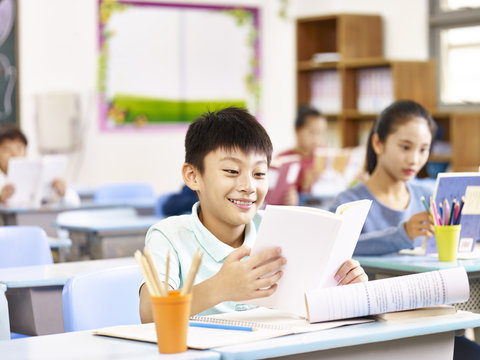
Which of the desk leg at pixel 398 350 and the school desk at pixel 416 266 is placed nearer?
the desk leg at pixel 398 350

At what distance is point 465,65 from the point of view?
21.6 ft

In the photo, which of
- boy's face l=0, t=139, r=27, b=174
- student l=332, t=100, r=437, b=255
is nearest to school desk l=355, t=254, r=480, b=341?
student l=332, t=100, r=437, b=255

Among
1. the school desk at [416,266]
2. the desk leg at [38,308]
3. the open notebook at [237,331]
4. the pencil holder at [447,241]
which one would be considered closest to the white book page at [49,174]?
the desk leg at [38,308]

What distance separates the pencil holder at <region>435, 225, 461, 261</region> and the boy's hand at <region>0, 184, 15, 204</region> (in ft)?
10.4

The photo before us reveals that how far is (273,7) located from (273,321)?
6.82 meters

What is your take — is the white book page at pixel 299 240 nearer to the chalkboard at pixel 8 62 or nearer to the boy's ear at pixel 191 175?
the boy's ear at pixel 191 175

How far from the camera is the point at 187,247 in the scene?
6.19 ft

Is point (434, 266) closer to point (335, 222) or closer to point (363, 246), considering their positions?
point (363, 246)

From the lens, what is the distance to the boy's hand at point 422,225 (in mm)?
2668

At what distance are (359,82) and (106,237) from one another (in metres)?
3.73

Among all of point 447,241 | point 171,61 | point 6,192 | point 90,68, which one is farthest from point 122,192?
point 447,241

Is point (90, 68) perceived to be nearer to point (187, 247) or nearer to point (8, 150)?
point (8, 150)

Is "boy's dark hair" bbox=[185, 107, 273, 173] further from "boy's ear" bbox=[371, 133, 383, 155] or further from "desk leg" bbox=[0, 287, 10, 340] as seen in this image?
"boy's ear" bbox=[371, 133, 383, 155]

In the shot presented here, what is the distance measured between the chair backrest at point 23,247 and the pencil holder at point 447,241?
4.29 feet
